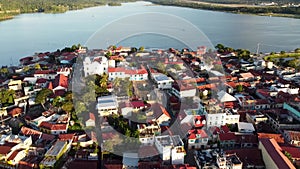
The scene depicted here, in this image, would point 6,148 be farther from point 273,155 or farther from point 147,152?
point 273,155

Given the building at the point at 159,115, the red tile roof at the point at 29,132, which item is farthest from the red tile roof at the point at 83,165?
the building at the point at 159,115

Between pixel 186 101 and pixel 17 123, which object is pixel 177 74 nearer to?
pixel 186 101

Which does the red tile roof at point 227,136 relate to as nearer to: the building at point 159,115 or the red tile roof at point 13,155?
the building at point 159,115

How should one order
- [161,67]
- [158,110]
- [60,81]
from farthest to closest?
[161,67], [60,81], [158,110]

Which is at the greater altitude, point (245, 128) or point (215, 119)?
point (215, 119)

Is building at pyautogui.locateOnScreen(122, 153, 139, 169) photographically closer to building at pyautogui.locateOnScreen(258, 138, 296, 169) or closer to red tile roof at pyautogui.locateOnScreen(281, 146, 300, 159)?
building at pyautogui.locateOnScreen(258, 138, 296, 169)

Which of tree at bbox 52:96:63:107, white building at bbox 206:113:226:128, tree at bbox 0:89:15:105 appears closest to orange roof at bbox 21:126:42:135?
tree at bbox 52:96:63:107

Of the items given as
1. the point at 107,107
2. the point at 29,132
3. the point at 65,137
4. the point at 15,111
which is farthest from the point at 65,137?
the point at 15,111
